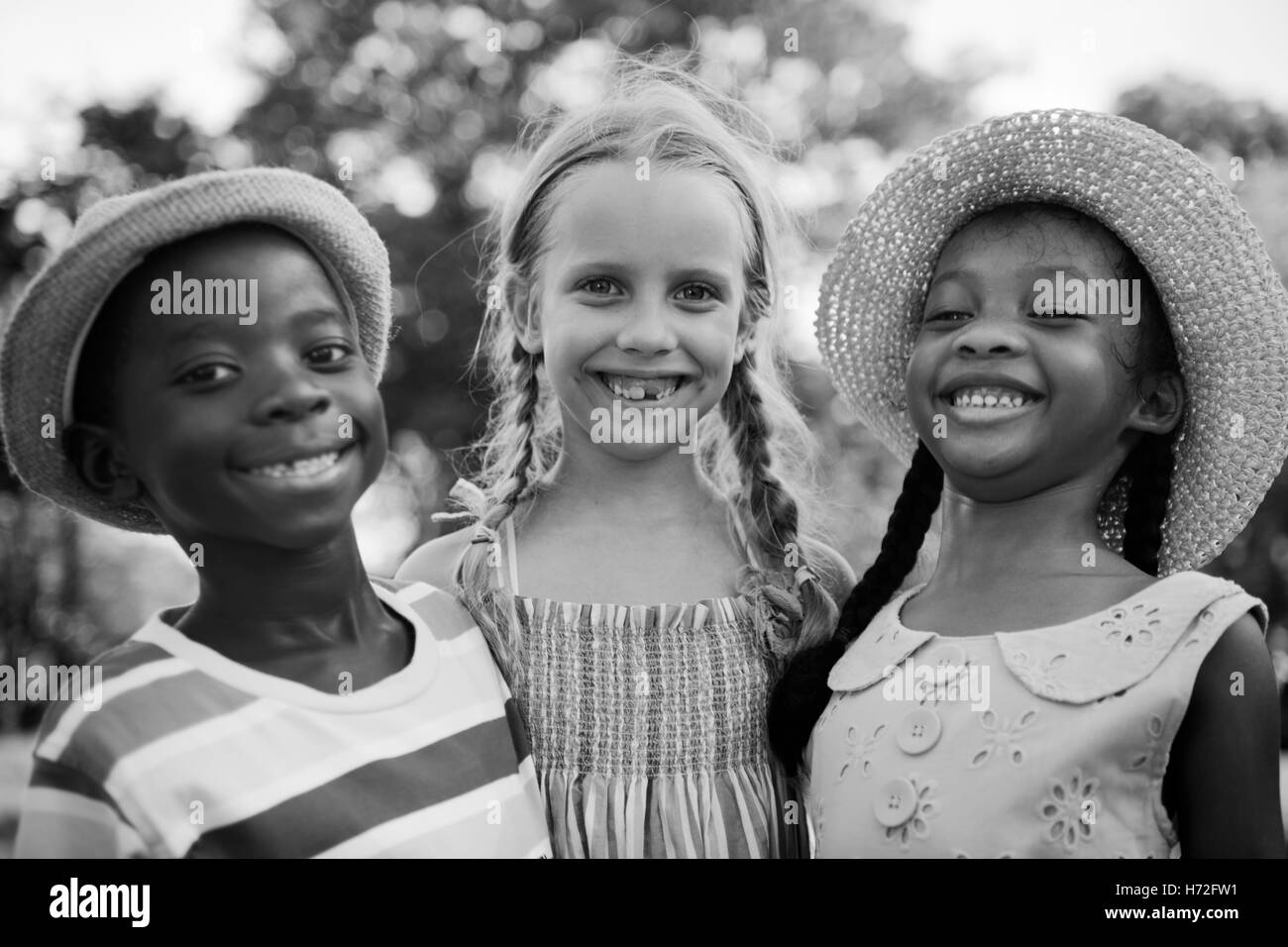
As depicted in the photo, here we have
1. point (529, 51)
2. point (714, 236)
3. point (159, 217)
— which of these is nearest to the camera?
point (159, 217)

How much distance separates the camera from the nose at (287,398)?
186 cm

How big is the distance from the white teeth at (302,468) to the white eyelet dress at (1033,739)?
97 centimetres

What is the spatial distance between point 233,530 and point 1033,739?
4.10 ft

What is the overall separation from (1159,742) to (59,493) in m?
1.74

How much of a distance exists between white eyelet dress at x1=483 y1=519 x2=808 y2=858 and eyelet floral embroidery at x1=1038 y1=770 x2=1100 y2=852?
56 cm

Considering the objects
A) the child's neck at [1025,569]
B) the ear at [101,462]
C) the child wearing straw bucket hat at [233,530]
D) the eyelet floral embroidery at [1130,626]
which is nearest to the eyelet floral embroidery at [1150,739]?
the eyelet floral embroidery at [1130,626]

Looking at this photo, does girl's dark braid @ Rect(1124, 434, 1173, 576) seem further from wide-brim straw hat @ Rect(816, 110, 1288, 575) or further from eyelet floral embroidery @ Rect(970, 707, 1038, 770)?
eyelet floral embroidery @ Rect(970, 707, 1038, 770)

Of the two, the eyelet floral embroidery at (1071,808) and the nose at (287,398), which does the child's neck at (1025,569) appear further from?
the nose at (287,398)

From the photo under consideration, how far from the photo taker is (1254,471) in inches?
88.4

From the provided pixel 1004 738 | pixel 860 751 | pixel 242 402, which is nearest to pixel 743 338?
pixel 860 751

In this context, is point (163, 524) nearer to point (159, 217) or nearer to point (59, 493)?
point (59, 493)

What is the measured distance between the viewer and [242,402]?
6.09ft
